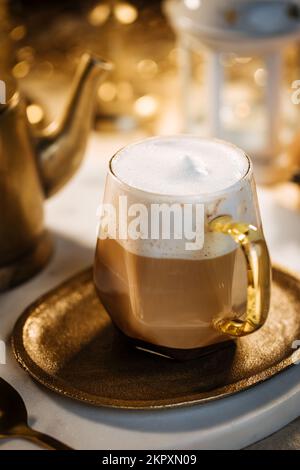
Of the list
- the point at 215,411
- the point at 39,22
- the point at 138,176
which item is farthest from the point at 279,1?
the point at 39,22

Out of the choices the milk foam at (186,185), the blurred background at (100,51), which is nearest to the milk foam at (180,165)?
the milk foam at (186,185)

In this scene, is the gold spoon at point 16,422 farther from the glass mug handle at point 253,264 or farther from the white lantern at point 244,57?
the white lantern at point 244,57

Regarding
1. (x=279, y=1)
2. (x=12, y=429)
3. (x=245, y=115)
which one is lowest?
(x=245, y=115)

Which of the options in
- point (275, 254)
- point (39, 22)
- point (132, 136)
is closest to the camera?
point (275, 254)

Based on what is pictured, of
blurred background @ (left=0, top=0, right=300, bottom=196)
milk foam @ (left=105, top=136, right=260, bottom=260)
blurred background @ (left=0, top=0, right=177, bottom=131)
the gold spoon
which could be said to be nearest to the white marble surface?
the gold spoon

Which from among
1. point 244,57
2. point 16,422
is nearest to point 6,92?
point 16,422

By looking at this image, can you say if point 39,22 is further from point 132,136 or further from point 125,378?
point 125,378

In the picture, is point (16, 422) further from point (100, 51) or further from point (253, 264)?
point (100, 51)
